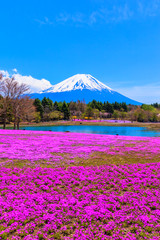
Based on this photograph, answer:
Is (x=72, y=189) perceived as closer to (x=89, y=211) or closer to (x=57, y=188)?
(x=57, y=188)

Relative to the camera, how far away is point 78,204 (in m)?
7.60

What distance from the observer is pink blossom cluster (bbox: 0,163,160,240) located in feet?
19.3

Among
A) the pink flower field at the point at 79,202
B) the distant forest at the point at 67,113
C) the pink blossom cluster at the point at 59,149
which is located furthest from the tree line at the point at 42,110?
the pink flower field at the point at 79,202

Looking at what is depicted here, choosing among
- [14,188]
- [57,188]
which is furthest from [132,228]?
[14,188]

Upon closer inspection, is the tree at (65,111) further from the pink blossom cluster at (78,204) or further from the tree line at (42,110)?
the pink blossom cluster at (78,204)

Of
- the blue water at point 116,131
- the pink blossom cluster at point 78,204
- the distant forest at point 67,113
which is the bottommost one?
the blue water at point 116,131

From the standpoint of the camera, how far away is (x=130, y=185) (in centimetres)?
1012

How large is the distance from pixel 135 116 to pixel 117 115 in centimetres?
1898

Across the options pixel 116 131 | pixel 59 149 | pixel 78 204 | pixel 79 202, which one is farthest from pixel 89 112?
pixel 78 204

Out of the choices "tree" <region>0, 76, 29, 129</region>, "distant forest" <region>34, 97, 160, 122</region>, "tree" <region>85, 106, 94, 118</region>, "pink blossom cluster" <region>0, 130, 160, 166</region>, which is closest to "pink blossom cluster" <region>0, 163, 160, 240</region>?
"pink blossom cluster" <region>0, 130, 160, 166</region>

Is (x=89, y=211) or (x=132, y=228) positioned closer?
(x=132, y=228)

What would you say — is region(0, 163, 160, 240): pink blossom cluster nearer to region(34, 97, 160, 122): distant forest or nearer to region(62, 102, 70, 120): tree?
region(34, 97, 160, 122): distant forest

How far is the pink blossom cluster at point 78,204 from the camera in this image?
19.3ft

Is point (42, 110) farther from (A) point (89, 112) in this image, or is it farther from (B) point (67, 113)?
(A) point (89, 112)
